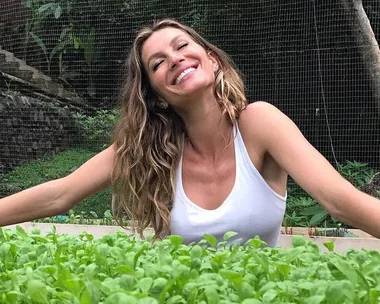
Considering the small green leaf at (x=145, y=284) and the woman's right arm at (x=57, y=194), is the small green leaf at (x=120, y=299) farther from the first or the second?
the woman's right arm at (x=57, y=194)

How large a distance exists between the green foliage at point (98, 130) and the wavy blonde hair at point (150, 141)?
322 centimetres

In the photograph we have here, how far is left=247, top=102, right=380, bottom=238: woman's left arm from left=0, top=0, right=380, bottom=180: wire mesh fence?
3146 mm

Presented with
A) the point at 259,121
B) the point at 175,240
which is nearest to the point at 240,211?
the point at 259,121

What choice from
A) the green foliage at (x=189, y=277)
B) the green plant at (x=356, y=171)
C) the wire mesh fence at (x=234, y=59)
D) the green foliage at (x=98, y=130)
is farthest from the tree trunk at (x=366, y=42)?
the green foliage at (x=189, y=277)

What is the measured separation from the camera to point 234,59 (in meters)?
5.12

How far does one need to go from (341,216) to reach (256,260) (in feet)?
1.86

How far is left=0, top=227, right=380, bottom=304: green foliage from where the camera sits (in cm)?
80

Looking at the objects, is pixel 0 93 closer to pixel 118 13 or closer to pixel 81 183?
pixel 118 13

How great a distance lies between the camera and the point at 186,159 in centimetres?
195

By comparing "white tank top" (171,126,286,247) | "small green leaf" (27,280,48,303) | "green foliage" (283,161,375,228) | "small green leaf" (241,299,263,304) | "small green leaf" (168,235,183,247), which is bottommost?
"green foliage" (283,161,375,228)

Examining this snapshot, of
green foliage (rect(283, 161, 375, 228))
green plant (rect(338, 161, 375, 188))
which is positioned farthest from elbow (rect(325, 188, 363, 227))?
green plant (rect(338, 161, 375, 188))

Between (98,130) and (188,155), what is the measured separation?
358cm

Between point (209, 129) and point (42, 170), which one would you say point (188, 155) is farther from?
point (42, 170)

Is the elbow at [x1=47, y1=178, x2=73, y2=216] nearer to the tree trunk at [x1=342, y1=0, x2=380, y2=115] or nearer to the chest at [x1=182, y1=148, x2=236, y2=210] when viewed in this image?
the chest at [x1=182, y1=148, x2=236, y2=210]
